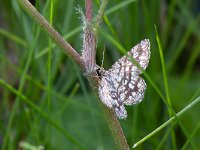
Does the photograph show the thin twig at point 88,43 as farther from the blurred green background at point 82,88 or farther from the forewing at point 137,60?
the blurred green background at point 82,88

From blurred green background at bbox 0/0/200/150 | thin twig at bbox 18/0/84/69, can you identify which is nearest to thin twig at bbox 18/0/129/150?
thin twig at bbox 18/0/84/69

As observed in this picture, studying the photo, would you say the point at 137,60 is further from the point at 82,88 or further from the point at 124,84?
the point at 82,88

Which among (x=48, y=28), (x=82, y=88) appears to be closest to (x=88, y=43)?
(x=48, y=28)

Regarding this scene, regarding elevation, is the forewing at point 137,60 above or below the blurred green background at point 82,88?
below

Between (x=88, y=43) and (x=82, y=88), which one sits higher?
(x=82, y=88)

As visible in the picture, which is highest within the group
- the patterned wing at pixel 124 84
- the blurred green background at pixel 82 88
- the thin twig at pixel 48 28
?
the blurred green background at pixel 82 88

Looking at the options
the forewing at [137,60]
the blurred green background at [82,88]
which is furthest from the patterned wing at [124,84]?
the blurred green background at [82,88]

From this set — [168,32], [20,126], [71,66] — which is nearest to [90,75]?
[20,126]
